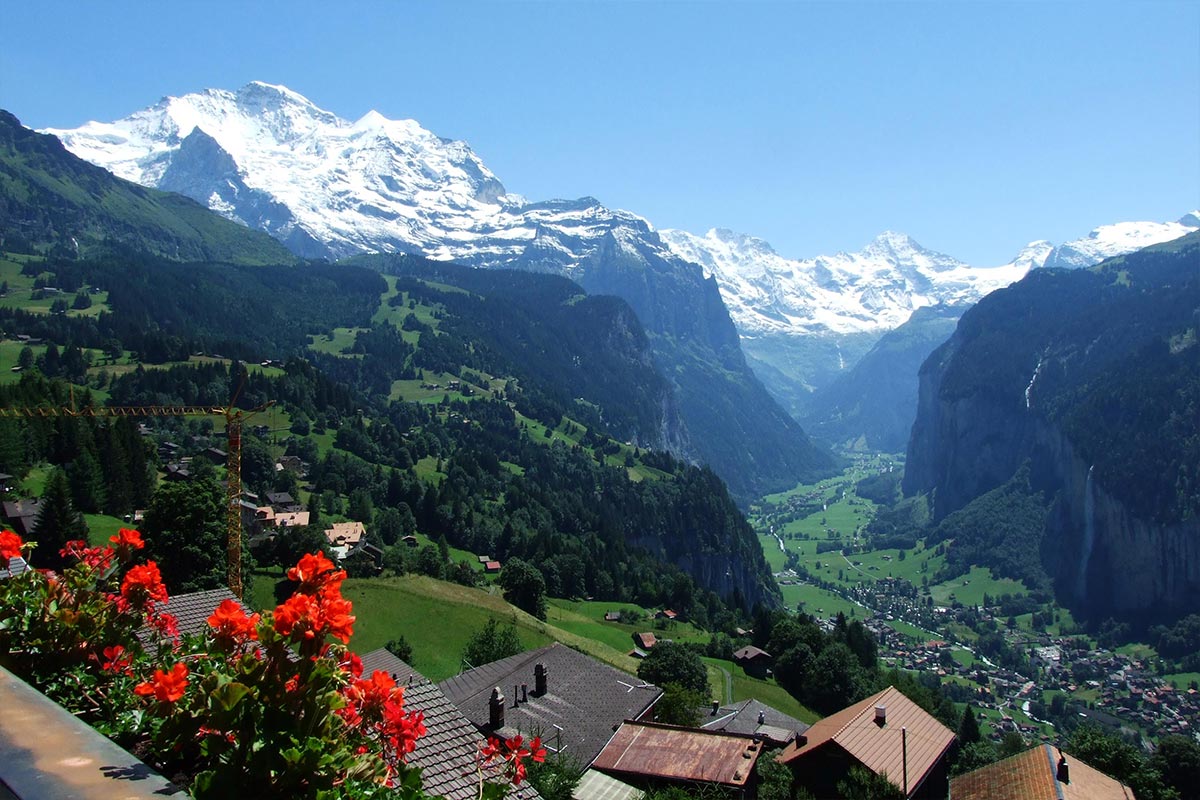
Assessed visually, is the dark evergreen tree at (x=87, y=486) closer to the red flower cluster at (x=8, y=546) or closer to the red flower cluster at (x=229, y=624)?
the red flower cluster at (x=8, y=546)

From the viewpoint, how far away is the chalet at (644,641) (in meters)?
91.2

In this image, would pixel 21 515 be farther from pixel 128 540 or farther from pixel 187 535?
pixel 128 540

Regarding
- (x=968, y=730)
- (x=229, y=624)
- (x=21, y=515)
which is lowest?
(x=968, y=730)

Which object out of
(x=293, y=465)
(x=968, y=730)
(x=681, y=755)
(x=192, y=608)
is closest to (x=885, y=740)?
(x=681, y=755)

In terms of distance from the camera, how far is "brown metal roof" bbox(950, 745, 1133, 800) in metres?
37.9

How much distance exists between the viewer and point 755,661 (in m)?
92.9

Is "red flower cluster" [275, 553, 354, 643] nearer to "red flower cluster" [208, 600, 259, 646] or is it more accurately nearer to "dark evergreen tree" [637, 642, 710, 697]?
"red flower cluster" [208, 600, 259, 646]

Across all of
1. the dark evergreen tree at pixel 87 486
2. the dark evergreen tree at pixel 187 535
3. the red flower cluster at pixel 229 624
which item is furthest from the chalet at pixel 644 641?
the red flower cluster at pixel 229 624

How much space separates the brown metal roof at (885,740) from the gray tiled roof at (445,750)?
Answer: 1123 inches

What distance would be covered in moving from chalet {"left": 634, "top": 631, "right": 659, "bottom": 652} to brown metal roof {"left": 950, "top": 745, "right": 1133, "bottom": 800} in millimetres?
49857

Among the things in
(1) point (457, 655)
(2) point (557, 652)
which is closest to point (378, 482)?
(1) point (457, 655)

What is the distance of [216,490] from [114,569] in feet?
197

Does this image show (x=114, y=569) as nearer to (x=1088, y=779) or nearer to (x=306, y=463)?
(x=1088, y=779)

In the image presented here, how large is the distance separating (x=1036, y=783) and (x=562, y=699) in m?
24.3
